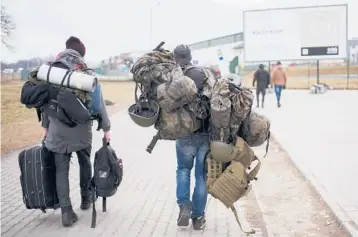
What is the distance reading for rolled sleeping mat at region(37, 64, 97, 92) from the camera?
486 centimetres

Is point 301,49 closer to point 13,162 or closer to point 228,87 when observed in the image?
point 13,162

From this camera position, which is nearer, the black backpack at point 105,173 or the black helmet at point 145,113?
the black helmet at point 145,113

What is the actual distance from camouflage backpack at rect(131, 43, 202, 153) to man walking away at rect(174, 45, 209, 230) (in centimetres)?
18

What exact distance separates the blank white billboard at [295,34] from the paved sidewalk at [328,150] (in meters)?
13.4

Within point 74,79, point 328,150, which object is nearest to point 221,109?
point 74,79

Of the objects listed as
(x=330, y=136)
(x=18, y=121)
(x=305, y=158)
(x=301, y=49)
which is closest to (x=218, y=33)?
(x=301, y=49)

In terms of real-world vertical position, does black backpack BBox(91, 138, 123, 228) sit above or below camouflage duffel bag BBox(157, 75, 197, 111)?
below

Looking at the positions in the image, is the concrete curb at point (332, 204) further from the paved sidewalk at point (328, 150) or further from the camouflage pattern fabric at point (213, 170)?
the camouflage pattern fabric at point (213, 170)

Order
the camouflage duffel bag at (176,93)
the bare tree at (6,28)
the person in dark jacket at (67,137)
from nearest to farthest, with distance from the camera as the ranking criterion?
the camouflage duffel bag at (176,93)
the person in dark jacket at (67,137)
the bare tree at (6,28)

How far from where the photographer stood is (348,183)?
270 inches

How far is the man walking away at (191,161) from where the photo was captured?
488 centimetres

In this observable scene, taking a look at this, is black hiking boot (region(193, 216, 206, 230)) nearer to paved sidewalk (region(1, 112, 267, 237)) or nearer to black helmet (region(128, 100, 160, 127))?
paved sidewalk (region(1, 112, 267, 237))

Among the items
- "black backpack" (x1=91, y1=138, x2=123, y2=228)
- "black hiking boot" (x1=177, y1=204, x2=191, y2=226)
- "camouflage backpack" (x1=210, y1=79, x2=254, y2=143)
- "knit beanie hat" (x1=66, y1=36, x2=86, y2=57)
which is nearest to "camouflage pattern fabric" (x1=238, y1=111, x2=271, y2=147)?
"camouflage backpack" (x1=210, y1=79, x2=254, y2=143)

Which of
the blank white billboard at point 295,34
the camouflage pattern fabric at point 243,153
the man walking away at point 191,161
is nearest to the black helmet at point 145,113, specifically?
the man walking away at point 191,161
